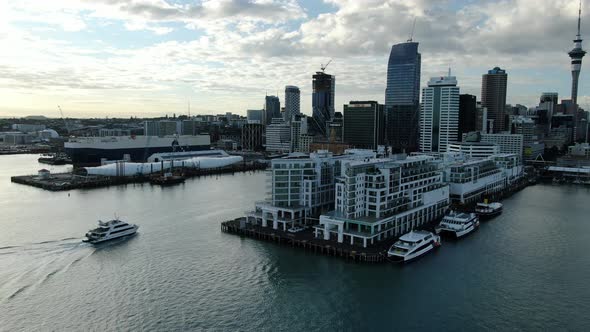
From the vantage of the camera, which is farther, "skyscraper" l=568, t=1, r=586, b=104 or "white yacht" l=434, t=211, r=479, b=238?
"skyscraper" l=568, t=1, r=586, b=104

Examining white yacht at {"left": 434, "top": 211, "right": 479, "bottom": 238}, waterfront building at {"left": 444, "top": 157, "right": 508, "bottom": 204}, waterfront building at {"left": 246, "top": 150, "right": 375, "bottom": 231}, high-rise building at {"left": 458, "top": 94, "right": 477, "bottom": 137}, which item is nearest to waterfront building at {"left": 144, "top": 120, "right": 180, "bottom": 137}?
high-rise building at {"left": 458, "top": 94, "right": 477, "bottom": 137}

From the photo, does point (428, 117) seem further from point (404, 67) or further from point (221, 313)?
point (221, 313)

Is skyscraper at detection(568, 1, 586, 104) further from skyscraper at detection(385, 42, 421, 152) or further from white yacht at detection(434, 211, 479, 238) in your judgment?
white yacht at detection(434, 211, 479, 238)

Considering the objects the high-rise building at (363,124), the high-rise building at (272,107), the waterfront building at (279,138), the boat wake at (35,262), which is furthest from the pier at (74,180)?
the high-rise building at (272,107)

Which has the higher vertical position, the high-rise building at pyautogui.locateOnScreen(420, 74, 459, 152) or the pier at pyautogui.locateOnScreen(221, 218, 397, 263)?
the high-rise building at pyautogui.locateOnScreen(420, 74, 459, 152)

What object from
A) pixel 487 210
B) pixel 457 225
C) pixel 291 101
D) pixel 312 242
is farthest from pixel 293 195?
pixel 291 101

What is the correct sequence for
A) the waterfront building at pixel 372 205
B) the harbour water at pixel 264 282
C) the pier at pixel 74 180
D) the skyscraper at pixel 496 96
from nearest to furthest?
the harbour water at pixel 264 282, the waterfront building at pixel 372 205, the pier at pixel 74 180, the skyscraper at pixel 496 96

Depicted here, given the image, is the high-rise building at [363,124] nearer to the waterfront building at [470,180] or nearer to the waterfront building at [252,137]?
the waterfront building at [252,137]
